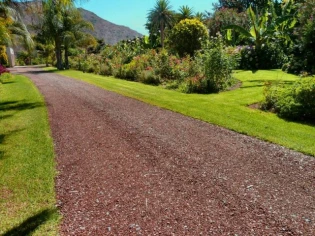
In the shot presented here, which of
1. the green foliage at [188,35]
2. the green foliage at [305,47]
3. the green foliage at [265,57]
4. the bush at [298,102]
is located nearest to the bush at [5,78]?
the green foliage at [188,35]

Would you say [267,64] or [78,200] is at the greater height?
[267,64]

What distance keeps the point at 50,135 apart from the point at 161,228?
173 inches

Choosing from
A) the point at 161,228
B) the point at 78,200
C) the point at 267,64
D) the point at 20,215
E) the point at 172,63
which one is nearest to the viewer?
the point at 161,228

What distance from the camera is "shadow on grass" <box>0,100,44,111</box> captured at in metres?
9.74

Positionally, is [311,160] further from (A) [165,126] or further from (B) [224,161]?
(A) [165,126]

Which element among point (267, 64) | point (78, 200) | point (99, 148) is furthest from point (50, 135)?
point (267, 64)

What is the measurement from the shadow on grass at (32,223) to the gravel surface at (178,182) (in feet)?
0.60

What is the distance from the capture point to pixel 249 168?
463 centimetres

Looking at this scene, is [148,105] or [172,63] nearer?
[148,105]

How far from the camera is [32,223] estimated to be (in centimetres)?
328

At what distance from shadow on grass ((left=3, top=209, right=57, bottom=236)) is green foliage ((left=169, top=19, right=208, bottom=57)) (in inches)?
789

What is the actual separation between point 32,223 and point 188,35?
67.0 ft

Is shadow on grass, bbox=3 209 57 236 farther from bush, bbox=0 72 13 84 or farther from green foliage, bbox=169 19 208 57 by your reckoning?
green foliage, bbox=169 19 208 57

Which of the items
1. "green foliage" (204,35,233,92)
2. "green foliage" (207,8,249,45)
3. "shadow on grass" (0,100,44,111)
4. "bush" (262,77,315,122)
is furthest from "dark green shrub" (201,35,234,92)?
"green foliage" (207,8,249,45)
